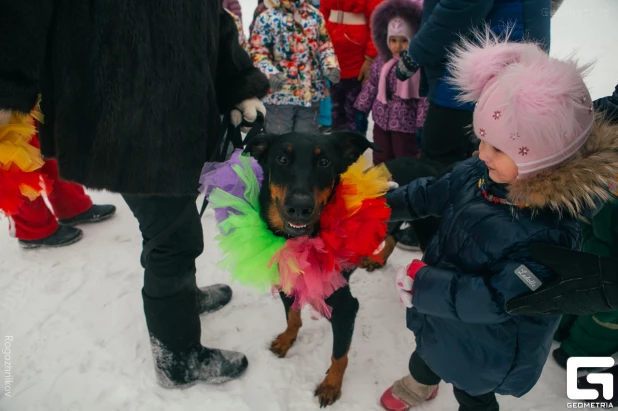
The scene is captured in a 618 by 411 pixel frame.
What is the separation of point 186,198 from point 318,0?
477 cm

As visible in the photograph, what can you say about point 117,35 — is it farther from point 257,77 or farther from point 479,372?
point 479,372

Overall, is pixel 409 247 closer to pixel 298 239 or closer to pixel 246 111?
pixel 298 239

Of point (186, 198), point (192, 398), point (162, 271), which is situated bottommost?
point (192, 398)

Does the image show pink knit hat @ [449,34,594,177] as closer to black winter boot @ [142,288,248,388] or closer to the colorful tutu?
black winter boot @ [142,288,248,388]

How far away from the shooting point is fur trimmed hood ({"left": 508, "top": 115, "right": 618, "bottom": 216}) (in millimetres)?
1252

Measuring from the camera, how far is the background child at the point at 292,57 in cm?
390

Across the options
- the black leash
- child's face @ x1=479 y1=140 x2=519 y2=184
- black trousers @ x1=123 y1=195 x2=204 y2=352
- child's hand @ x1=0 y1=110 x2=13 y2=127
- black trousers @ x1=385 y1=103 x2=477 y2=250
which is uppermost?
child's hand @ x1=0 y1=110 x2=13 y2=127

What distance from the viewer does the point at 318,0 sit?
5.50 m

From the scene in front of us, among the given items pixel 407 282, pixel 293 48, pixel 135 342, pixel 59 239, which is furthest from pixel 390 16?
pixel 59 239

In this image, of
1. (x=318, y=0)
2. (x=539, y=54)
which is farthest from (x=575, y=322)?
(x=318, y=0)

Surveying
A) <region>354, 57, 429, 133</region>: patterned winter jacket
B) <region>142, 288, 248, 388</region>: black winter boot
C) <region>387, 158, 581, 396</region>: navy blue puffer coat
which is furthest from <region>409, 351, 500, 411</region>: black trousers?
<region>354, 57, 429, 133</region>: patterned winter jacket

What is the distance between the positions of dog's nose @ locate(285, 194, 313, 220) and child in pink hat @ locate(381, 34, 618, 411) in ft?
1.60

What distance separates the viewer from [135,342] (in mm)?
2457

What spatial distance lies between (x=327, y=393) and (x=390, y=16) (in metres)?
3.27
